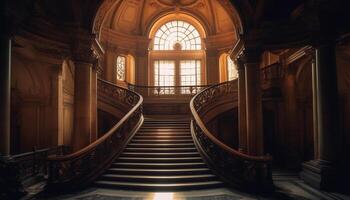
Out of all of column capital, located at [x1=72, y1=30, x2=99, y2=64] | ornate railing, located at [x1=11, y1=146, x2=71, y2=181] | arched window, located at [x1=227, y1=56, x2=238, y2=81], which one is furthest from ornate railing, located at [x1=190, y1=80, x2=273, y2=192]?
arched window, located at [x1=227, y1=56, x2=238, y2=81]

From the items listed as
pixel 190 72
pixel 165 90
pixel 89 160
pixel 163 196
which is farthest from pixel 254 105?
pixel 190 72

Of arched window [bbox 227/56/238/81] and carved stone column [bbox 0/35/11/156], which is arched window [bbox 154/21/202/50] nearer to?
arched window [bbox 227/56/238/81]

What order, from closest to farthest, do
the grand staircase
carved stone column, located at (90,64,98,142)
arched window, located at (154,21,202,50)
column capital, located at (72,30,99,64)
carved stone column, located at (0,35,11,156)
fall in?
carved stone column, located at (0,35,11,156) < the grand staircase < column capital, located at (72,30,99,64) < carved stone column, located at (90,64,98,142) < arched window, located at (154,21,202,50)

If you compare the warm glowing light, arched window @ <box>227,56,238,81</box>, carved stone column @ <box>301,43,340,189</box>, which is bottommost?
the warm glowing light

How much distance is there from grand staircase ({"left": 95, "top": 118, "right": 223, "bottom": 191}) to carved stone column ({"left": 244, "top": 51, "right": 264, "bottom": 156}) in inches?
76.5

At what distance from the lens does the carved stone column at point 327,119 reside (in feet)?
24.1

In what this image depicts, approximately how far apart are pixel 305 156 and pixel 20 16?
1247cm

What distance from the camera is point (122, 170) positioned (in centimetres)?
844

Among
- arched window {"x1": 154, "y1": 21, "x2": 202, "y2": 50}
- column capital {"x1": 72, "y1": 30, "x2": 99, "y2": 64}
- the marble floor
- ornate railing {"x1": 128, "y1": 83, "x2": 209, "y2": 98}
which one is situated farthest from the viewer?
arched window {"x1": 154, "y1": 21, "x2": 202, "y2": 50}

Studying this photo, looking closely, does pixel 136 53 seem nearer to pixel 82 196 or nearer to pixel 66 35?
pixel 66 35

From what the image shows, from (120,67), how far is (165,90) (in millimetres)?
3256

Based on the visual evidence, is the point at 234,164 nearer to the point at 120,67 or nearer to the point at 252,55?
the point at 252,55

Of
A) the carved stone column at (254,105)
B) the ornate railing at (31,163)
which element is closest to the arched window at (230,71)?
the carved stone column at (254,105)

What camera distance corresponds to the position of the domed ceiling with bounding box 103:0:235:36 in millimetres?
18375
